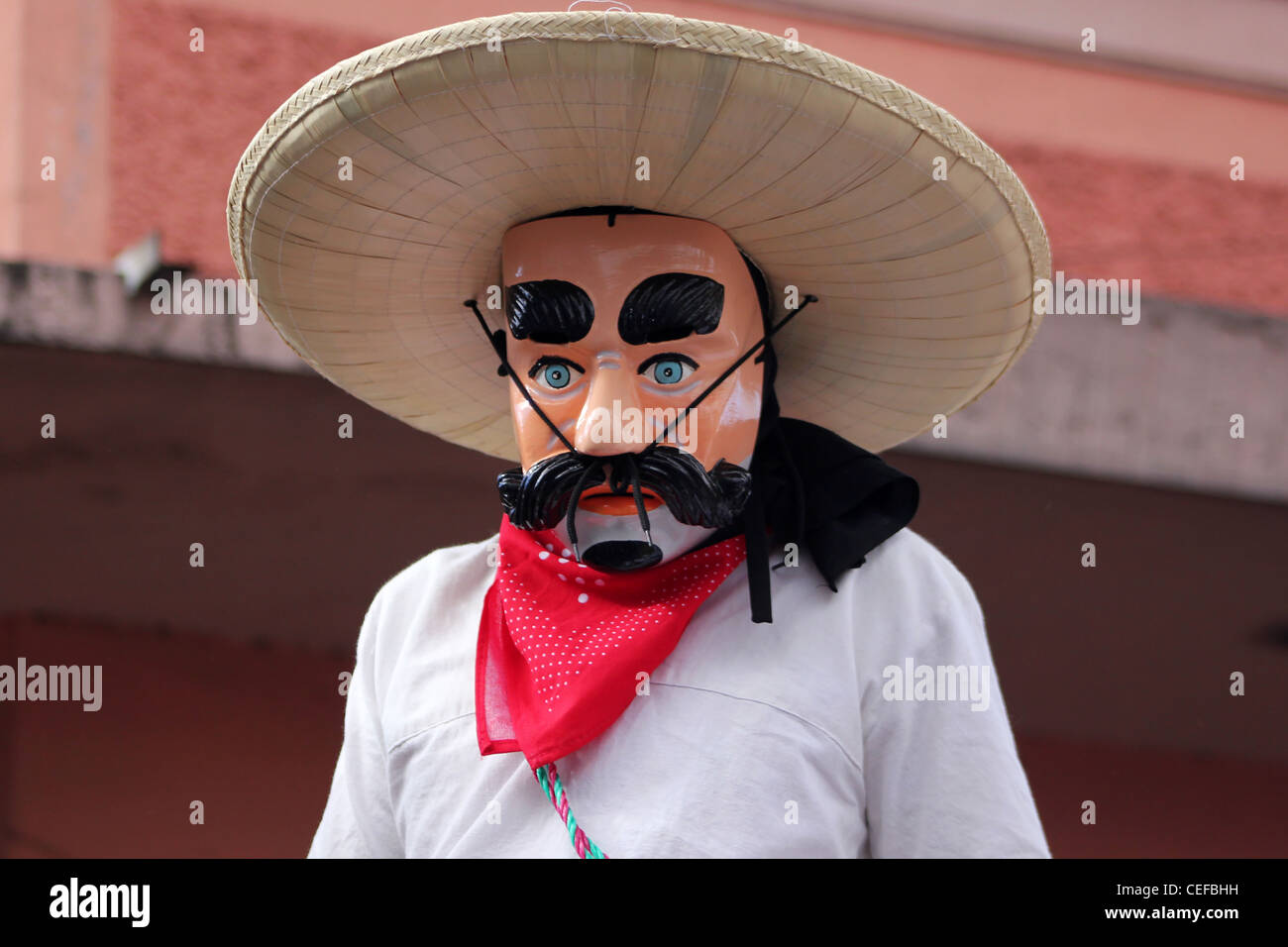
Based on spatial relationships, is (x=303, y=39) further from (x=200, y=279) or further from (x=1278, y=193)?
(x=1278, y=193)

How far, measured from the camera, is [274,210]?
2.23 metres

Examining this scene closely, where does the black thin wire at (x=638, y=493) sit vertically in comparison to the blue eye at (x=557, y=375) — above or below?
below

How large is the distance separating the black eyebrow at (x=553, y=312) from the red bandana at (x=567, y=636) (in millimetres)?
288

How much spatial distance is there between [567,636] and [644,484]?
0.24m

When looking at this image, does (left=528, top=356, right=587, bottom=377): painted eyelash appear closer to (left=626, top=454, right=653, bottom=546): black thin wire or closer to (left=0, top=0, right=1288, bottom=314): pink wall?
(left=626, top=454, right=653, bottom=546): black thin wire

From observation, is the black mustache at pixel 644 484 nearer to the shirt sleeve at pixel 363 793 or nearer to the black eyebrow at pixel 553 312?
the black eyebrow at pixel 553 312

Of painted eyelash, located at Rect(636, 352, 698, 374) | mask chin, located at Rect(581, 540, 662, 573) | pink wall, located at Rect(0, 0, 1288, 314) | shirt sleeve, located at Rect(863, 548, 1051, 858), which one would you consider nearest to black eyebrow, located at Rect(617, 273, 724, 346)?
painted eyelash, located at Rect(636, 352, 698, 374)

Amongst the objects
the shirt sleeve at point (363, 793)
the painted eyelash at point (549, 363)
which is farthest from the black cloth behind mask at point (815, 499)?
the shirt sleeve at point (363, 793)

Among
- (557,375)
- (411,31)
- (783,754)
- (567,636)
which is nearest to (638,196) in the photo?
(557,375)

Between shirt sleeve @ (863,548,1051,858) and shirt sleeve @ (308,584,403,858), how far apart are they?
728 mm

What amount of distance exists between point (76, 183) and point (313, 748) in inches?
76.8

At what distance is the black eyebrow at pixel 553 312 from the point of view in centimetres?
218

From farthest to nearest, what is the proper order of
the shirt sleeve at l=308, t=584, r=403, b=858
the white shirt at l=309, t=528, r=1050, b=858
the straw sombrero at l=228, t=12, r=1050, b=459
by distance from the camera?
the shirt sleeve at l=308, t=584, r=403, b=858
the white shirt at l=309, t=528, r=1050, b=858
the straw sombrero at l=228, t=12, r=1050, b=459

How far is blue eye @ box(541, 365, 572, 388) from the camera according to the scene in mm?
2199
